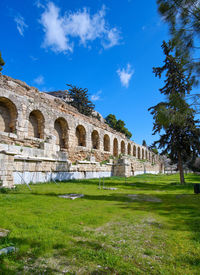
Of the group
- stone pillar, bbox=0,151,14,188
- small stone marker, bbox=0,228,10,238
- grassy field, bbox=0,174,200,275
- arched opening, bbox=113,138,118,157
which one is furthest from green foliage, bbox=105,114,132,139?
small stone marker, bbox=0,228,10,238

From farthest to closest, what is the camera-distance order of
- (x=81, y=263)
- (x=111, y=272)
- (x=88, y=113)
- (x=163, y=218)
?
(x=88, y=113)
(x=163, y=218)
(x=81, y=263)
(x=111, y=272)

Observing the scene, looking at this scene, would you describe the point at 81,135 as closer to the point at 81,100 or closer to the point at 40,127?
the point at 40,127

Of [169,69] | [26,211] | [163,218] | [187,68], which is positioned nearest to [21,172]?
[26,211]

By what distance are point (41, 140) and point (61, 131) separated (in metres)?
3.89

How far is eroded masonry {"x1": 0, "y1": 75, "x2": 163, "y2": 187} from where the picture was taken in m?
9.13

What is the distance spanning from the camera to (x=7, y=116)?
39.1 ft

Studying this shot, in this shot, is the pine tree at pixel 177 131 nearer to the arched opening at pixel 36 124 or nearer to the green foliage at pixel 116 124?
the arched opening at pixel 36 124

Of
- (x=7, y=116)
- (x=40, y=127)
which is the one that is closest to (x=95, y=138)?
(x=40, y=127)

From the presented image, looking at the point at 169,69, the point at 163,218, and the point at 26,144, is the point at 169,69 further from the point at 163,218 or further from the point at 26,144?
the point at 163,218

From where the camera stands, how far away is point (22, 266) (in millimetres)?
2203

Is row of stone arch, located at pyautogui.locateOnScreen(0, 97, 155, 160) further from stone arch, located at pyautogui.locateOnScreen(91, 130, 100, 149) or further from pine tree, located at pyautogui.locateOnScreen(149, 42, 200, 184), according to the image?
pine tree, located at pyautogui.locateOnScreen(149, 42, 200, 184)

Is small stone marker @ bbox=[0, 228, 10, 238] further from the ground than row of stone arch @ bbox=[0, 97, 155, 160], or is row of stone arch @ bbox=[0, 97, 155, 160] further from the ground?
row of stone arch @ bbox=[0, 97, 155, 160]

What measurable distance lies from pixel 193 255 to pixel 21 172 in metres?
8.46

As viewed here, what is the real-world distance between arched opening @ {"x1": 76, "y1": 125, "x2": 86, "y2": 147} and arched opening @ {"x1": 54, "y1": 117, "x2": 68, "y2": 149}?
2.18m
